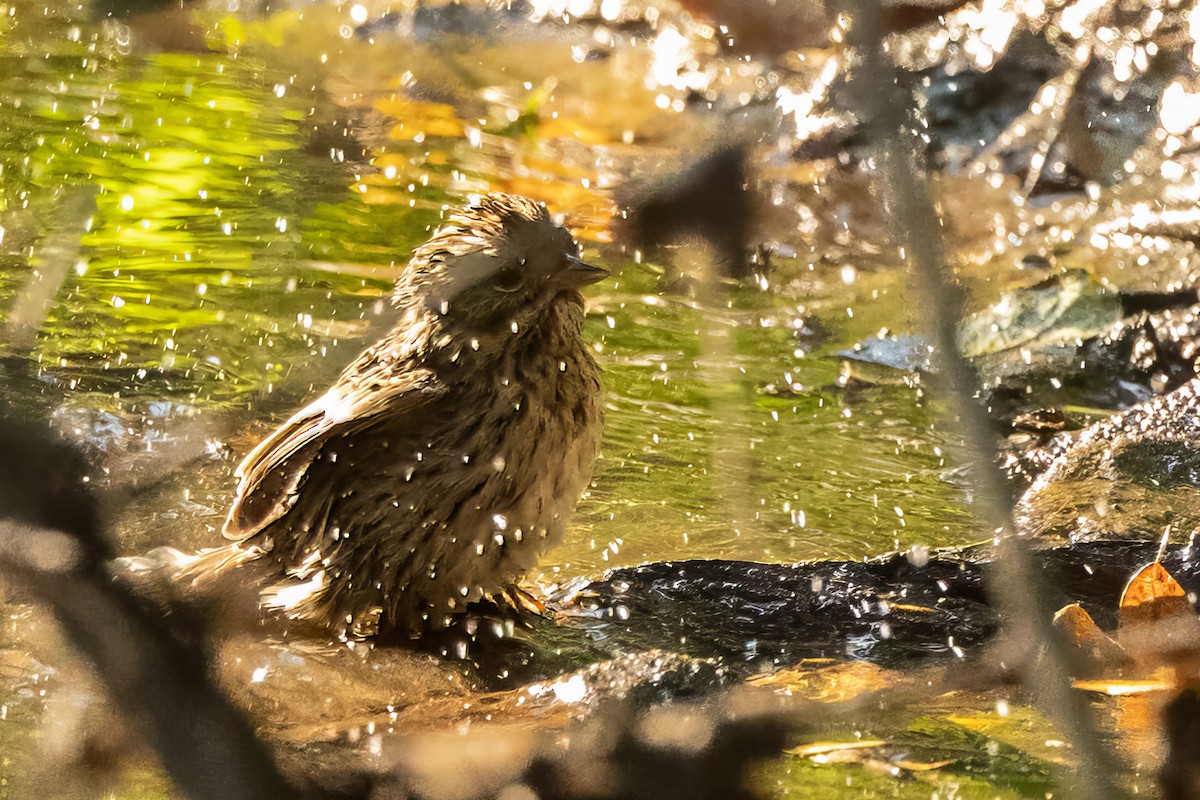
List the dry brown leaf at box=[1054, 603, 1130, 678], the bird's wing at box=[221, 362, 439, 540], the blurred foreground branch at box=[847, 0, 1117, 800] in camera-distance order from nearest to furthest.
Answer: the blurred foreground branch at box=[847, 0, 1117, 800] < the dry brown leaf at box=[1054, 603, 1130, 678] < the bird's wing at box=[221, 362, 439, 540]

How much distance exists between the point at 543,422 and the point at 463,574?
42cm

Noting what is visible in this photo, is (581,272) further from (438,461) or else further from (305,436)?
(305,436)

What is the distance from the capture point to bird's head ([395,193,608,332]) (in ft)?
9.85

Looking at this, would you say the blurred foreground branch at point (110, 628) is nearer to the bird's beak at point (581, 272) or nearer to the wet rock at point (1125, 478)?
the bird's beak at point (581, 272)

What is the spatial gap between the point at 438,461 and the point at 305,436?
31cm

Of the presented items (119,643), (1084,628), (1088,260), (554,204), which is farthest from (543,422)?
(1088,260)

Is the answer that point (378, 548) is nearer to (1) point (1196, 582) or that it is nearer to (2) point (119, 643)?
(1) point (1196, 582)

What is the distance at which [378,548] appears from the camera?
3.24 meters

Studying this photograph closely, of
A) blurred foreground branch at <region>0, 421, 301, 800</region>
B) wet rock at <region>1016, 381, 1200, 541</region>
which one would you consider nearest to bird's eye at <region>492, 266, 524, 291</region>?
wet rock at <region>1016, 381, 1200, 541</region>

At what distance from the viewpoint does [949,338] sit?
71cm

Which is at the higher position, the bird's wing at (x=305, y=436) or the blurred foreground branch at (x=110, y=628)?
the bird's wing at (x=305, y=436)

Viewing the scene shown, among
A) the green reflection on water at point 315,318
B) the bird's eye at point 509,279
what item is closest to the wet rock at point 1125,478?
the green reflection on water at point 315,318

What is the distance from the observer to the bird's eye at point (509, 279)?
309cm

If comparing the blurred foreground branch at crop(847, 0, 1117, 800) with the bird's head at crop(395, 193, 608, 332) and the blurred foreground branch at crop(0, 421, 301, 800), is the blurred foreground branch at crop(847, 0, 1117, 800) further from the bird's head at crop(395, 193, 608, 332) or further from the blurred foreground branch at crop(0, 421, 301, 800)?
the bird's head at crop(395, 193, 608, 332)
